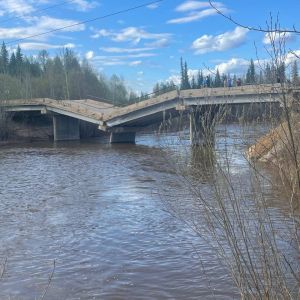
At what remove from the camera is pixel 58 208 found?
17.6m

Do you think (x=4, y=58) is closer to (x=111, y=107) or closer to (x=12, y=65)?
(x=12, y=65)

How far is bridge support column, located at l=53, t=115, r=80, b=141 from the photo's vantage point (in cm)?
6612

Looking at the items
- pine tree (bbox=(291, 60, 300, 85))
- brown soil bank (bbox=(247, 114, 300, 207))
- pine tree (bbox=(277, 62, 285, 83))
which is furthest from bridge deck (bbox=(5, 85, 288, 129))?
pine tree (bbox=(277, 62, 285, 83))

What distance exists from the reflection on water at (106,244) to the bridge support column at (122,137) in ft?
112

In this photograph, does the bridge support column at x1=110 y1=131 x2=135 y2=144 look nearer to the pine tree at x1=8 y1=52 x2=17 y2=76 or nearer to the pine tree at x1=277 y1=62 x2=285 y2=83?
the pine tree at x1=277 y1=62 x2=285 y2=83

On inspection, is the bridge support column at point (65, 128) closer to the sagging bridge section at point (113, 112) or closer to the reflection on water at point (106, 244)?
the sagging bridge section at point (113, 112)

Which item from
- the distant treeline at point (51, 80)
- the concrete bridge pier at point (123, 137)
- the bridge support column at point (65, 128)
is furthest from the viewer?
the distant treeline at point (51, 80)

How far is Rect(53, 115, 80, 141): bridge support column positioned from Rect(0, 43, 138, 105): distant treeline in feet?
31.3

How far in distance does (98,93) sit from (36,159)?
96.2 m

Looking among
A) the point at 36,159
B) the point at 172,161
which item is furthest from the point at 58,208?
the point at 36,159

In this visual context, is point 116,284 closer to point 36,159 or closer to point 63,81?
point 36,159

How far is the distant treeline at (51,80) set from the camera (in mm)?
98875

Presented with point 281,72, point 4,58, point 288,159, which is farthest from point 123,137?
point 4,58

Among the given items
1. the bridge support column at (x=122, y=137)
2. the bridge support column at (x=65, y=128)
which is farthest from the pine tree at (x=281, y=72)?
the bridge support column at (x=65, y=128)
